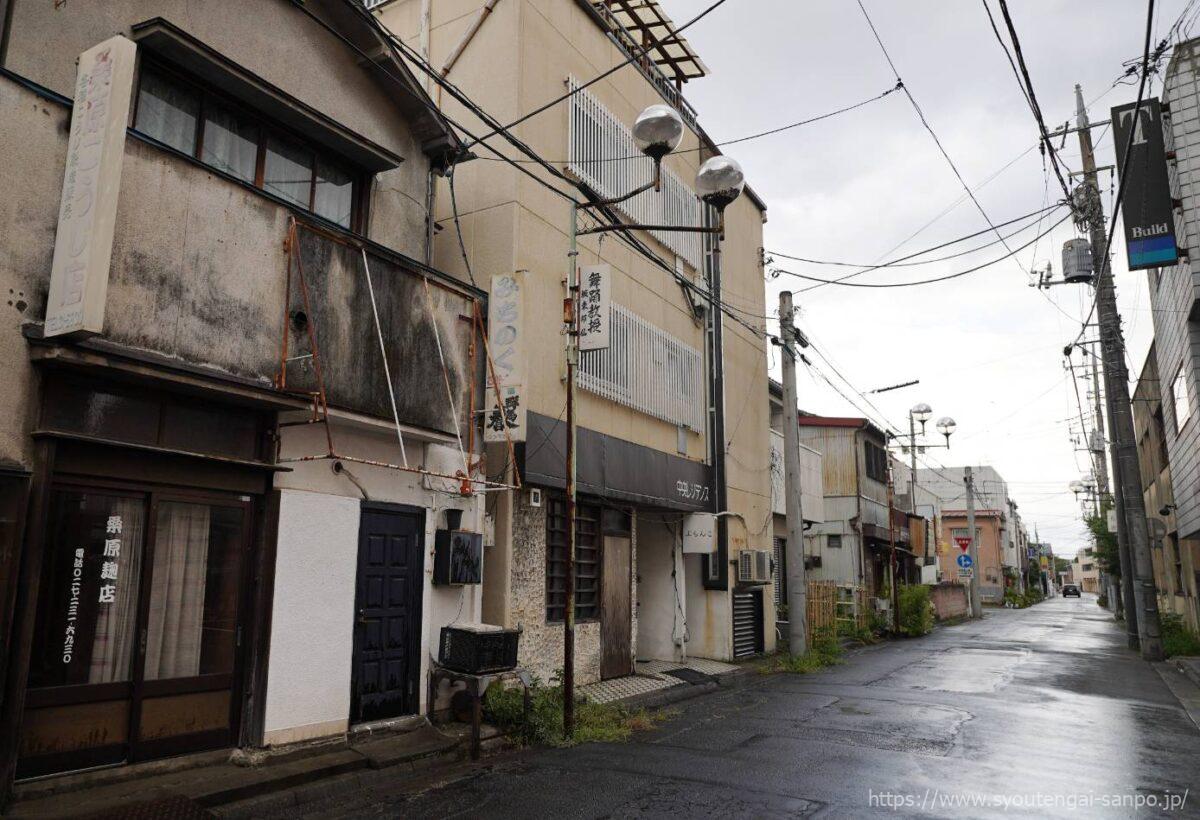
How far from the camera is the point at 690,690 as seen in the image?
14086 millimetres

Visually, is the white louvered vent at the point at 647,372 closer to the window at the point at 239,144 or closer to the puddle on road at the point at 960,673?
the window at the point at 239,144

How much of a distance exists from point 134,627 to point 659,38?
16820 millimetres

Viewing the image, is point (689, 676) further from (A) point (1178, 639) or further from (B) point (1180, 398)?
(A) point (1178, 639)

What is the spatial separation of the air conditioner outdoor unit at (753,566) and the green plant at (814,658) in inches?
73.8

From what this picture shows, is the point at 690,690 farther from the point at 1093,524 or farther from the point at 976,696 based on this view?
the point at 1093,524

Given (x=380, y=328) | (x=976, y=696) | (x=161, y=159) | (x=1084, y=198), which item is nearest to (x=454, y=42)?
(x=380, y=328)

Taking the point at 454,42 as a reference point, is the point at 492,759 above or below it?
below

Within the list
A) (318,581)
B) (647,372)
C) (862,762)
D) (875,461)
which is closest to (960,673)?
(647,372)

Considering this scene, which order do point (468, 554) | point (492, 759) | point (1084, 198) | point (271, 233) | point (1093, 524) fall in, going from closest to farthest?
point (271, 233) < point (492, 759) < point (468, 554) < point (1084, 198) < point (1093, 524)

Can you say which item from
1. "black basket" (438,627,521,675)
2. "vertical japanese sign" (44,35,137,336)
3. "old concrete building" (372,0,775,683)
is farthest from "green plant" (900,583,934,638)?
"vertical japanese sign" (44,35,137,336)

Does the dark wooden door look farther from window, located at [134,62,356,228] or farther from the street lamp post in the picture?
window, located at [134,62,356,228]

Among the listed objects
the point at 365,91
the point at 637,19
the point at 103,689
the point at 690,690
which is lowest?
the point at 690,690

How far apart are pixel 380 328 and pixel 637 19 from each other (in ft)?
38.8

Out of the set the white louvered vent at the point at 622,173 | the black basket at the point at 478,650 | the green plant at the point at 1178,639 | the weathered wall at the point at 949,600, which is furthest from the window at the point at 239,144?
the weathered wall at the point at 949,600
